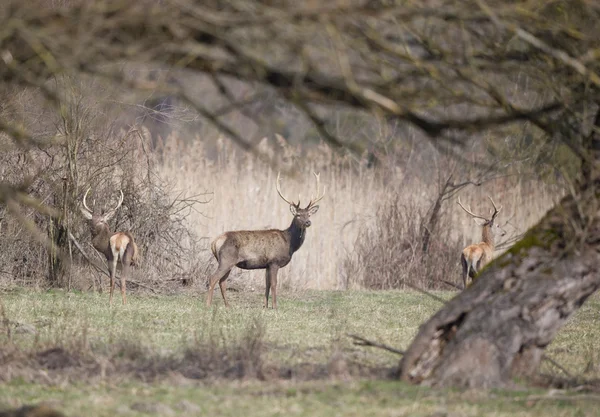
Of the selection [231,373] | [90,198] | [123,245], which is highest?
[90,198]

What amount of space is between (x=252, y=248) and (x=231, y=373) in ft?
27.5

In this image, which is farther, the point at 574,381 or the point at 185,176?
the point at 185,176

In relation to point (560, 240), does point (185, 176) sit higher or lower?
higher

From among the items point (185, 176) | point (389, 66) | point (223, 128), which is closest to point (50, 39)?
point (223, 128)

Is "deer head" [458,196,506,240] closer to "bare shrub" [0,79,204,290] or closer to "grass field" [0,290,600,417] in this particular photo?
"bare shrub" [0,79,204,290]

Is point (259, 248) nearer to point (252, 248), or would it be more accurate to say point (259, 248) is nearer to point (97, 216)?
point (252, 248)

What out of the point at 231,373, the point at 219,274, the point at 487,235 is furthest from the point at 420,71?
the point at 487,235

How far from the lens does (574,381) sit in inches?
325

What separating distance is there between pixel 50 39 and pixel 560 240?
4021 mm

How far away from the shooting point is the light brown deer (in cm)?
1516

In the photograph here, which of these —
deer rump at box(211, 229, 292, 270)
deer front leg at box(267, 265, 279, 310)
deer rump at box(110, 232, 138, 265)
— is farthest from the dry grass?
deer rump at box(110, 232, 138, 265)

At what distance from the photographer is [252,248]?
16453 mm

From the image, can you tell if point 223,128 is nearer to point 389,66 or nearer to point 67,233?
point 389,66

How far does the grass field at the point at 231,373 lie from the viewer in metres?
6.80
